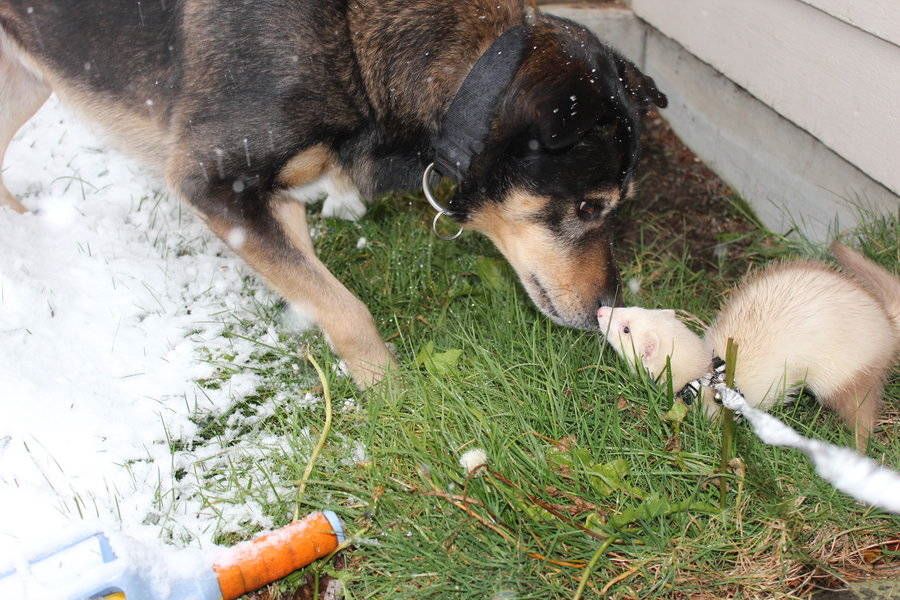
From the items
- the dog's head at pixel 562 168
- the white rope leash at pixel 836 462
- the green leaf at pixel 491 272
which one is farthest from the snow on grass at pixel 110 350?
the white rope leash at pixel 836 462

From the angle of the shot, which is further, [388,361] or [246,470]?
[388,361]

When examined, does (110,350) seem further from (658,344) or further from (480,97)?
(658,344)

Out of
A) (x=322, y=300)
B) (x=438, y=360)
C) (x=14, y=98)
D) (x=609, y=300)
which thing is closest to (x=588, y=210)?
(x=609, y=300)

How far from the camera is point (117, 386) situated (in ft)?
10.6

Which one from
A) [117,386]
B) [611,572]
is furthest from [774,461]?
[117,386]

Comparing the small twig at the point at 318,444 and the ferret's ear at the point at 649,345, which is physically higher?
the ferret's ear at the point at 649,345

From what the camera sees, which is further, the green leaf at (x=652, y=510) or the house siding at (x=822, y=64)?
the house siding at (x=822, y=64)

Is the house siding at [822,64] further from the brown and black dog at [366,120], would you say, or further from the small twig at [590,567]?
the small twig at [590,567]

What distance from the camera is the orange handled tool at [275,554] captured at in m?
2.34

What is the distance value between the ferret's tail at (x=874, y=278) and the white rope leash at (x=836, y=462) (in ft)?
2.26

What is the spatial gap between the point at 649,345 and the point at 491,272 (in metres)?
1.01

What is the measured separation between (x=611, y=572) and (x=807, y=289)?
1.24 meters

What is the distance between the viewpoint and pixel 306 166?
Answer: 124 inches

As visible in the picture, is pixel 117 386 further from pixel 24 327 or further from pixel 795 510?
pixel 795 510
